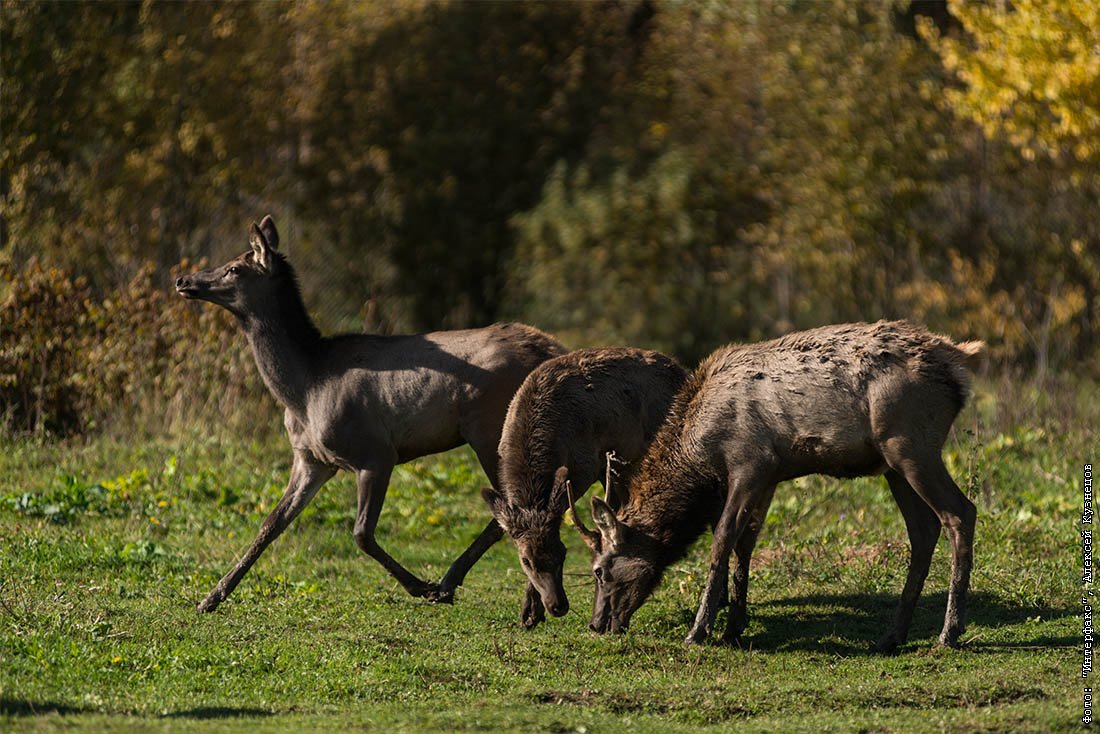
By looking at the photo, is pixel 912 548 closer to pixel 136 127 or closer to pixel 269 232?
pixel 269 232

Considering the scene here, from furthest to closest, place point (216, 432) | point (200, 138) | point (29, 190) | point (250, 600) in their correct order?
point (200, 138)
point (29, 190)
point (216, 432)
point (250, 600)

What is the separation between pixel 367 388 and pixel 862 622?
3648mm

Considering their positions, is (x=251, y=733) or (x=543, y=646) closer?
(x=251, y=733)

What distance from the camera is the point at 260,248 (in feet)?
34.3

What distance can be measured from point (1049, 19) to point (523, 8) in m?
11.1

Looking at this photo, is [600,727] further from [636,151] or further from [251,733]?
[636,151]

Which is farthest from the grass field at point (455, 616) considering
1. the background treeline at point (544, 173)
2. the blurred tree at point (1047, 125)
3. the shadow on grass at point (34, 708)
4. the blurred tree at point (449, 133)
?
the blurred tree at point (449, 133)

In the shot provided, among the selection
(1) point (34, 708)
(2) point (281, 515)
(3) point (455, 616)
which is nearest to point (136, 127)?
(2) point (281, 515)

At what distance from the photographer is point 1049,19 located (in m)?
15.8

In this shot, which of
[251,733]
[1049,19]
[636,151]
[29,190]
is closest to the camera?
[251,733]

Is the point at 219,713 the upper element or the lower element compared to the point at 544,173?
upper

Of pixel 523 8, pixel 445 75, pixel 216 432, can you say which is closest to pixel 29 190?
pixel 216 432

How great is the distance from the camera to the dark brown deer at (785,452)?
881 cm

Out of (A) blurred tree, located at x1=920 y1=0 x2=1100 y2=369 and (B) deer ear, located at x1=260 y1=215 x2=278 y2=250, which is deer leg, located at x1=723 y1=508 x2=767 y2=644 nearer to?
(B) deer ear, located at x1=260 y1=215 x2=278 y2=250
